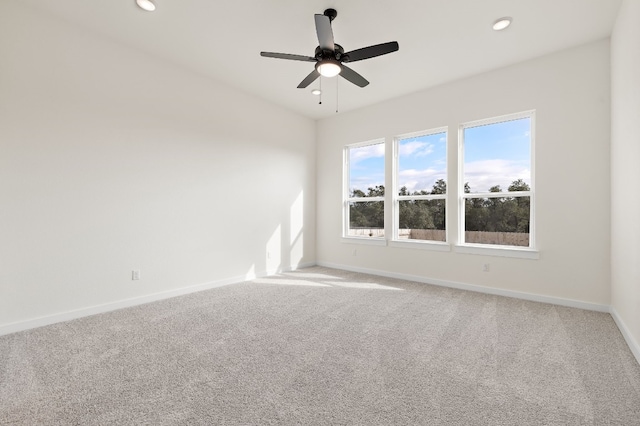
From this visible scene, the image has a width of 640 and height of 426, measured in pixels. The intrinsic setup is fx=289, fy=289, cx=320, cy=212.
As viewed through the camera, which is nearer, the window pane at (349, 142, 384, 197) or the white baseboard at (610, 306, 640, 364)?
the white baseboard at (610, 306, 640, 364)

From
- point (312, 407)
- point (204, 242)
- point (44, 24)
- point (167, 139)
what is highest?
point (44, 24)

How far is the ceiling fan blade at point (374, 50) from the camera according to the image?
2535 millimetres

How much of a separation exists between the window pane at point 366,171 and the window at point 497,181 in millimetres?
1429

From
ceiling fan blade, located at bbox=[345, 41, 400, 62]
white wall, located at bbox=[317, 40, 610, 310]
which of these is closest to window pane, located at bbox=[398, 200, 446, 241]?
white wall, located at bbox=[317, 40, 610, 310]

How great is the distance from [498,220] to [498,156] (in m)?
0.89

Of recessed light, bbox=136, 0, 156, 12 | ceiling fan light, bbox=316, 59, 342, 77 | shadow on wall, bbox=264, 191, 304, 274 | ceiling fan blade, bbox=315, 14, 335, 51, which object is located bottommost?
shadow on wall, bbox=264, 191, 304, 274

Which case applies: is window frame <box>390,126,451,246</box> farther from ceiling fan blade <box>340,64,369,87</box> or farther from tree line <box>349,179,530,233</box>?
ceiling fan blade <box>340,64,369,87</box>

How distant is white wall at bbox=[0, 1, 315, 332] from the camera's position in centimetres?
272

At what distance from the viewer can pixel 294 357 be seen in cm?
222

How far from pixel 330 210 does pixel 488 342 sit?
377 cm

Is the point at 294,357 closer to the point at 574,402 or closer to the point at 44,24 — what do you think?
the point at 574,402

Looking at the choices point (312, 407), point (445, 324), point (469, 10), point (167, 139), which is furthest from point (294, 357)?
point (469, 10)

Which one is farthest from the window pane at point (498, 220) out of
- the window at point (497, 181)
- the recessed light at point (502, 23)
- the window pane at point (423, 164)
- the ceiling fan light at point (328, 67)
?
the ceiling fan light at point (328, 67)

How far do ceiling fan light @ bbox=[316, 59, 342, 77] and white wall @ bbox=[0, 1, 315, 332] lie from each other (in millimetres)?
2109
